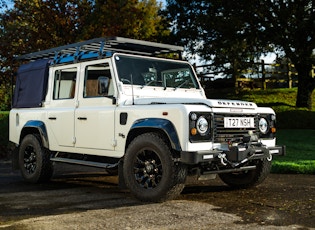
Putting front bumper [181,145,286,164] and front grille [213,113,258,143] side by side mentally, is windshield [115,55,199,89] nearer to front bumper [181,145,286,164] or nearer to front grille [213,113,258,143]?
front grille [213,113,258,143]

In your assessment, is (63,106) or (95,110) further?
(63,106)

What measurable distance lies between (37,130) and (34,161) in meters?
0.59

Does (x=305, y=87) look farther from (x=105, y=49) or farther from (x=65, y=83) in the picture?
(x=65, y=83)

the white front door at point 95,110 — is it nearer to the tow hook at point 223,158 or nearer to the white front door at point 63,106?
the white front door at point 63,106

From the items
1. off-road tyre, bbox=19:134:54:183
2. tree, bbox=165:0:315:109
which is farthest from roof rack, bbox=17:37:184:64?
tree, bbox=165:0:315:109

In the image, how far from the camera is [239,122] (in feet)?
20.5

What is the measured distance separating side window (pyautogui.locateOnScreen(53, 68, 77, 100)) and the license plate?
112 inches

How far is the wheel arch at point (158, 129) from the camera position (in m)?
5.70

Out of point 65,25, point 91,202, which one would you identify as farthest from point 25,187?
point 65,25

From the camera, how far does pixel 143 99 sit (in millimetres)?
6469

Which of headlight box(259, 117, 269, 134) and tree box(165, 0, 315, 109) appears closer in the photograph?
headlight box(259, 117, 269, 134)

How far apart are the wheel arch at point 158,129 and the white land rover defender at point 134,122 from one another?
1 centimetres

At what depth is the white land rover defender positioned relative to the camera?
5805 millimetres

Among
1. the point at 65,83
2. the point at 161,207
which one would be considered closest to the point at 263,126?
the point at 161,207
